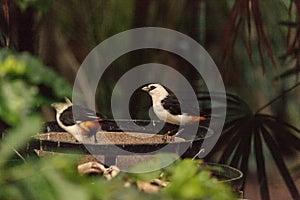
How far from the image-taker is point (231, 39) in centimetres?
212

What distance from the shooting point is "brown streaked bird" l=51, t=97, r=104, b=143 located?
0.87 meters

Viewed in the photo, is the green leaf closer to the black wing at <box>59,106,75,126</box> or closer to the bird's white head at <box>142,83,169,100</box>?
the black wing at <box>59,106,75,126</box>

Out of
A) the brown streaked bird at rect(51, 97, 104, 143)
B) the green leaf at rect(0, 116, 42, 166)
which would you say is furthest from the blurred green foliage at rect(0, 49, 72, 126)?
the brown streaked bird at rect(51, 97, 104, 143)

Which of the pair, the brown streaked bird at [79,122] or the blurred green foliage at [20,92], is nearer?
the blurred green foliage at [20,92]

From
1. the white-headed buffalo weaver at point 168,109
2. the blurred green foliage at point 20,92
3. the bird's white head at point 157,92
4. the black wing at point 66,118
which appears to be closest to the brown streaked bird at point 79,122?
the black wing at point 66,118

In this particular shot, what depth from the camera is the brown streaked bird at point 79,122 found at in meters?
0.87

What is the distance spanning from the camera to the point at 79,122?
871 mm

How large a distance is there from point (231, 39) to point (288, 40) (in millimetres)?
193

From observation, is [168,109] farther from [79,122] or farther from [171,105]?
[79,122]

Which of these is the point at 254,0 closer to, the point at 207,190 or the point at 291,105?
the point at 291,105

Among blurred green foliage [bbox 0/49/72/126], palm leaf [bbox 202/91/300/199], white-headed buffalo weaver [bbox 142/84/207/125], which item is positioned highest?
blurred green foliage [bbox 0/49/72/126]

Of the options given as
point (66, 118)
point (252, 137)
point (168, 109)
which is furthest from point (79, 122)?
point (252, 137)

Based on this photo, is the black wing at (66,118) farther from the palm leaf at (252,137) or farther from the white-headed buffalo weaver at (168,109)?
the palm leaf at (252,137)

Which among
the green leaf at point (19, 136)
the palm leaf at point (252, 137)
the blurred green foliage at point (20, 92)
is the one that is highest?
the blurred green foliage at point (20, 92)
